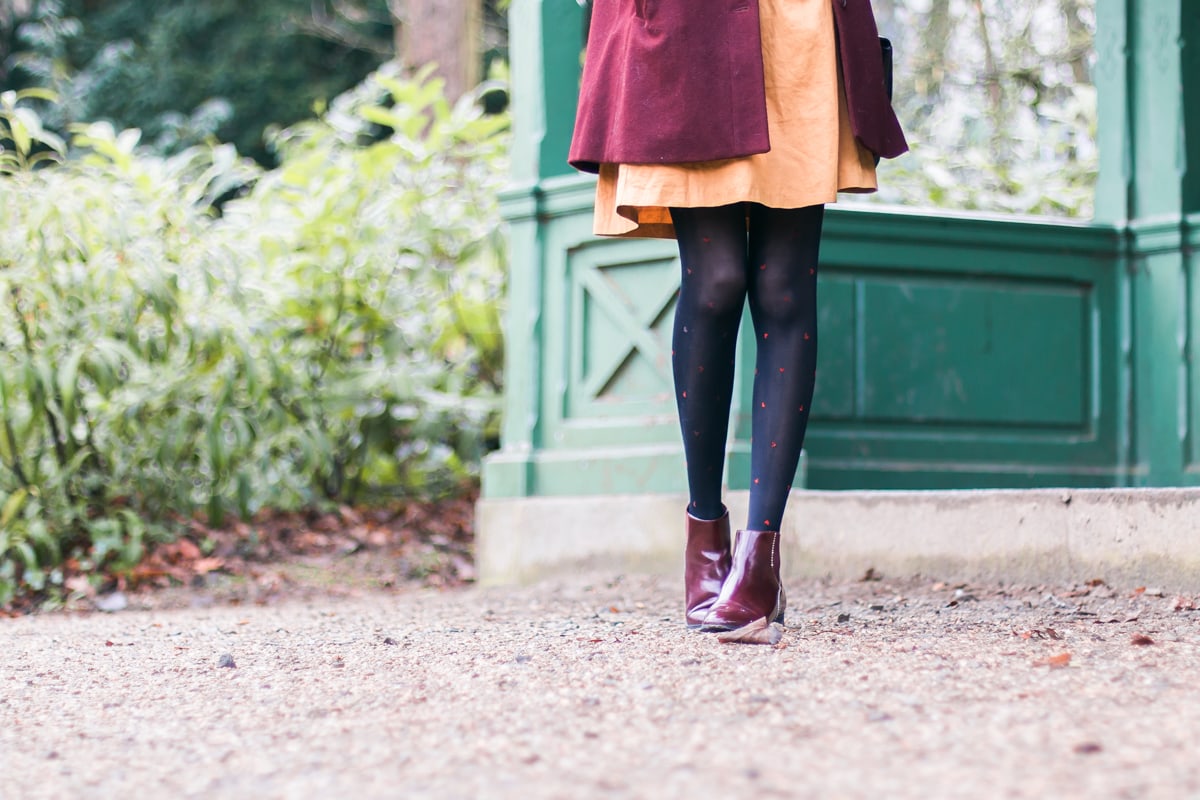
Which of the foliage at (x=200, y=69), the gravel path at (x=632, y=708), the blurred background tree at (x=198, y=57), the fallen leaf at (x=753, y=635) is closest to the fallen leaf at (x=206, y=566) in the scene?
the gravel path at (x=632, y=708)

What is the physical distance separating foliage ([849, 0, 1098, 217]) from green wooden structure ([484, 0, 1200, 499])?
0.79 meters

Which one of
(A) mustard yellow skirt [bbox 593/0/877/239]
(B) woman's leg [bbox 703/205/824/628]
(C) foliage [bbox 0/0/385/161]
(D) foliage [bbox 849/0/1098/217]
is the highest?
(C) foliage [bbox 0/0/385/161]

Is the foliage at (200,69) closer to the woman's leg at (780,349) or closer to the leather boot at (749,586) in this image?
the woman's leg at (780,349)

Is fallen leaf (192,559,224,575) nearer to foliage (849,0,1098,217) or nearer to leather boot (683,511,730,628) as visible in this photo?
leather boot (683,511,730,628)

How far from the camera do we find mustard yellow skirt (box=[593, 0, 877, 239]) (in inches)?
94.9

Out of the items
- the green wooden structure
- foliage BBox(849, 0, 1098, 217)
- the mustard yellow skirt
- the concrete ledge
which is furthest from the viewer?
foliage BBox(849, 0, 1098, 217)

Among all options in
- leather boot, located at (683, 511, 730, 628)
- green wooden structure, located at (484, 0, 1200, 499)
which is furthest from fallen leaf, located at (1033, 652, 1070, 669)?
green wooden structure, located at (484, 0, 1200, 499)

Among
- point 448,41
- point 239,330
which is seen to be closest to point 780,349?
point 239,330

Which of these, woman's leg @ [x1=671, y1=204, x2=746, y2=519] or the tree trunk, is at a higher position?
the tree trunk

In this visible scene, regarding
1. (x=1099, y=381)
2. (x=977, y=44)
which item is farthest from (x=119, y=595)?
(x=977, y=44)

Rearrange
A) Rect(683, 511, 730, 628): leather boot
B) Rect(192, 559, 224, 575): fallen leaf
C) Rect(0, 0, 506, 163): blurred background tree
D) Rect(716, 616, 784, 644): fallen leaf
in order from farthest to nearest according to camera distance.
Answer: Rect(0, 0, 506, 163): blurred background tree
Rect(192, 559, 224, 575): fallen leaf
Rect(683, 511, 730, 628): leather boot
Rect(716, 616, 784, 644): fallen leaf

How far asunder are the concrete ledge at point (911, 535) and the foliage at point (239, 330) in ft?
3.29

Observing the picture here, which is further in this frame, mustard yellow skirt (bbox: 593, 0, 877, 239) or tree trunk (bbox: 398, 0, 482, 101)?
tree trunk (bbox: 398, 0, 482, 101)

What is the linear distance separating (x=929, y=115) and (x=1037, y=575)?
475cm
